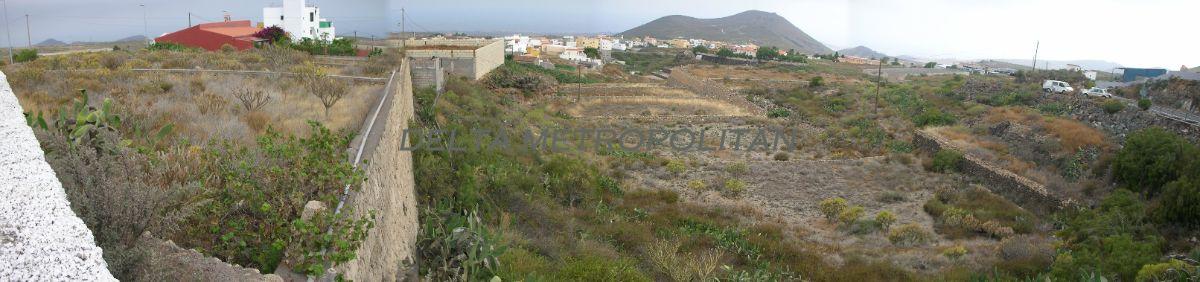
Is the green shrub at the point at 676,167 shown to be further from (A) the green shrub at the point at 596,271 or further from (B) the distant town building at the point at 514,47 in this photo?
(B) the distant town building at the point at 514,47

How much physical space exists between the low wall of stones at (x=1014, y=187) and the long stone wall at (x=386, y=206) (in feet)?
38.1

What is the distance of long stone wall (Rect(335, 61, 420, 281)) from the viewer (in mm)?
4094

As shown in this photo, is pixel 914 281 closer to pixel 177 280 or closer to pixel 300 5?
pixel 177 280

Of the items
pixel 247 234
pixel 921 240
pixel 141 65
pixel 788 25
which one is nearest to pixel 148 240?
pixel 247 234

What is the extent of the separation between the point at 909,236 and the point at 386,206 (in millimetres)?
8833

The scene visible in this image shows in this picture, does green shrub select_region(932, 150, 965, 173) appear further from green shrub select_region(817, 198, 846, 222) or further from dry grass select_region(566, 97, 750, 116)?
dry grass select_region(566, 97, 750, 116)

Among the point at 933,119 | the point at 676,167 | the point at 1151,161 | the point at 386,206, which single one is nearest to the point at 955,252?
the point at 1151,161

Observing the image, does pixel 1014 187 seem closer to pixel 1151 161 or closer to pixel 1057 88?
pixel 1151 161

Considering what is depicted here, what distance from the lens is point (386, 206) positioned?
5324 mm

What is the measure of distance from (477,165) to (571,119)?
13.4 m

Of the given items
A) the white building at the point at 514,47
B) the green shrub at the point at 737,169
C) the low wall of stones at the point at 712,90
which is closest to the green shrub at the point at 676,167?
the green shrub at the point at 737,169

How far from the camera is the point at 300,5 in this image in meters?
34.1

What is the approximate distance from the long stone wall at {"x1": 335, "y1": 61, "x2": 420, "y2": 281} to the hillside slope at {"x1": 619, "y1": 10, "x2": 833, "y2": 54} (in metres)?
123

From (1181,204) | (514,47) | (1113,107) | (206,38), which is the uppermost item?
(514,47)
